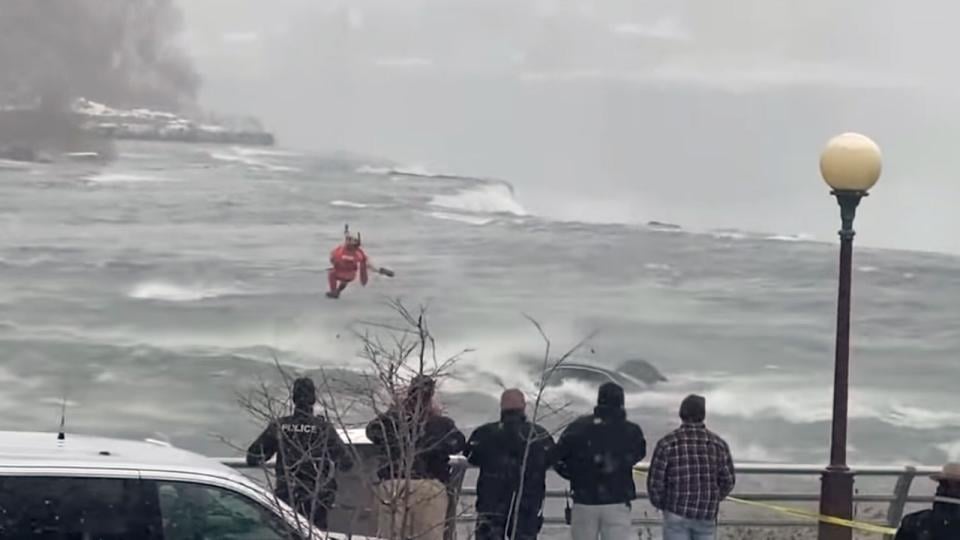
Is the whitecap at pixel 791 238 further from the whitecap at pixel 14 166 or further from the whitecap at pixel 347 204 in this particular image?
the whitecap at pixel 14 166

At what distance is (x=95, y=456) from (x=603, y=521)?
3428 millimetres

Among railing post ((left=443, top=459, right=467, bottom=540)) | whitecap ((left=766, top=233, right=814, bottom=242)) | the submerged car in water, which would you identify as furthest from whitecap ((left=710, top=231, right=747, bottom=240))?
railing post ((left=443, top=459, right=467, bottom=540))

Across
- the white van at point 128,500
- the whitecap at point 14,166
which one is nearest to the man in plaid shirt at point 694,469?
the white van at point 128,500

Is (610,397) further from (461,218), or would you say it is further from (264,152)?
(264,152)

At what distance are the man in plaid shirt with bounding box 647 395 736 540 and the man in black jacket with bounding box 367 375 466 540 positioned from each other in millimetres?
1071

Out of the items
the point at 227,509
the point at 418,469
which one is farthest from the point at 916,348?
the point at 227,509

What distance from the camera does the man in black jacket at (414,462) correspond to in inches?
212

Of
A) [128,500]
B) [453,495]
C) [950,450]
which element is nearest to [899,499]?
[950,450]

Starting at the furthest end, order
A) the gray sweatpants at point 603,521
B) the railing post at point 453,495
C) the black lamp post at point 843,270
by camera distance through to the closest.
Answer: the black lamp post at point 843,270, the gray sweatpants at point 603,521, the railing post at point 453,495

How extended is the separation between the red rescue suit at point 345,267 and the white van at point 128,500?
22.4 feet

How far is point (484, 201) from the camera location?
43.1 ft

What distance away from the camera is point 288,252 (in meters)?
12.8

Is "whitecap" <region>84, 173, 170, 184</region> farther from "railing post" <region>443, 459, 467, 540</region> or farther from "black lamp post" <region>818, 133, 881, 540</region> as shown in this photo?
"black lamp post" <region>818, 133, 881, 540</region>

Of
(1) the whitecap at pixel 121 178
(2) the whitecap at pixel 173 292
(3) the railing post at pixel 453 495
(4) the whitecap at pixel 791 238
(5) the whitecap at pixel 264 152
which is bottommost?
(3) the railing post at pixel 453 495
